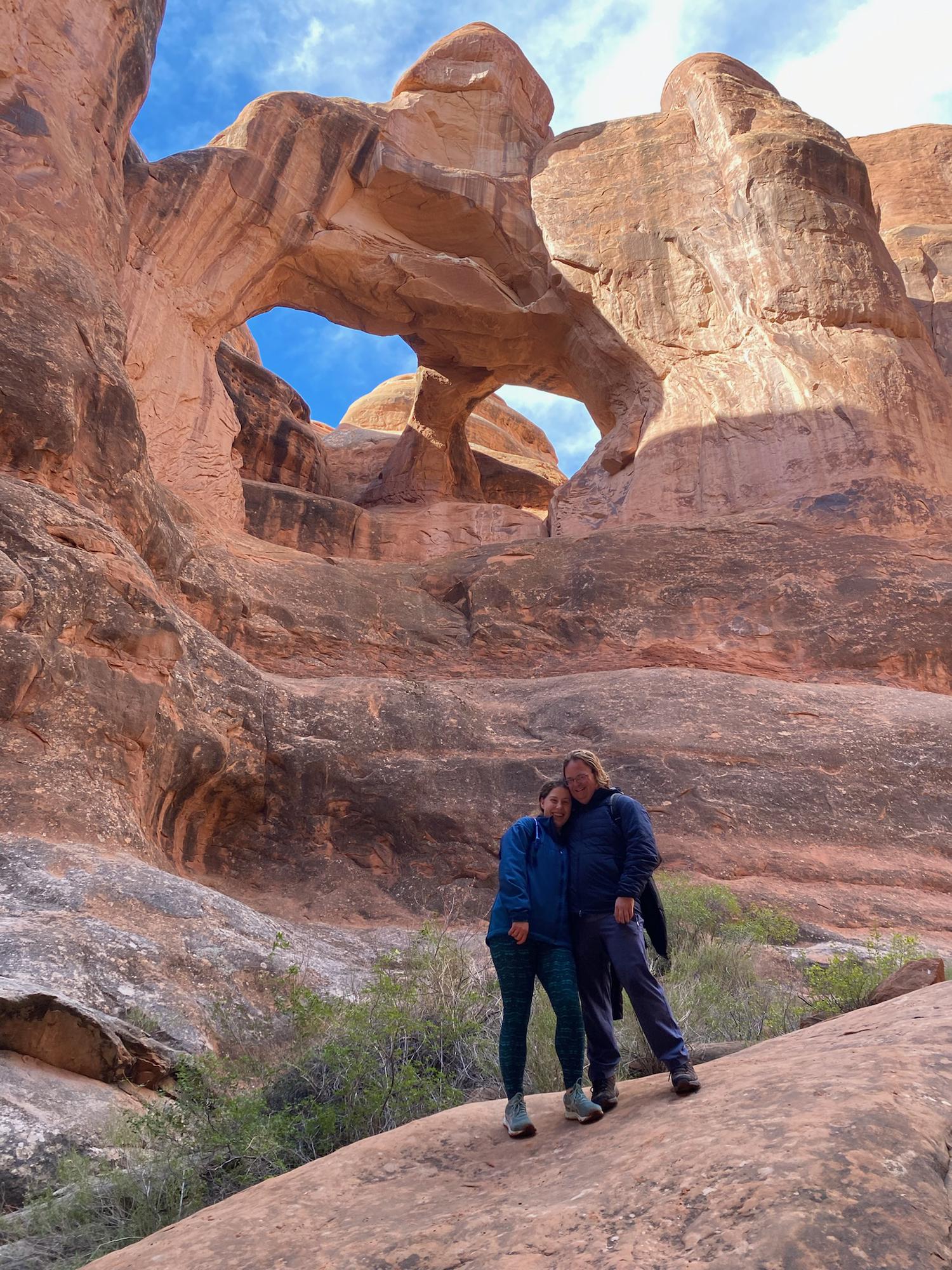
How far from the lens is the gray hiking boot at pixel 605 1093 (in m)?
4.24

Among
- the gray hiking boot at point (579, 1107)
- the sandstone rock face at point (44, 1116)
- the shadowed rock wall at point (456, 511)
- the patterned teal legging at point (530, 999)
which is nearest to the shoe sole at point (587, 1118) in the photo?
the gray hiking boot at point (579, 1107)

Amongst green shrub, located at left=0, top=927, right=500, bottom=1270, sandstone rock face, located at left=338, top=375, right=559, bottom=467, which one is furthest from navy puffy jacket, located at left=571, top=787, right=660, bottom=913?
sandstone rock face, located at left=338, top=375, right=559, bottom=467

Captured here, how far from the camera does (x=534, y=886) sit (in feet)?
14.9

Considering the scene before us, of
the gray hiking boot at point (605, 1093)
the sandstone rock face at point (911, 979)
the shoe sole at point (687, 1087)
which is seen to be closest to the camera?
the shoe sole at point (687, 1087)

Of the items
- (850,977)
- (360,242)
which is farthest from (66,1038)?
(360,242)

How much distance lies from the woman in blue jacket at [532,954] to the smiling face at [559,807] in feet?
0.46

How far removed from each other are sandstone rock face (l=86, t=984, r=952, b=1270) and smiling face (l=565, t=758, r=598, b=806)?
1.25 meters

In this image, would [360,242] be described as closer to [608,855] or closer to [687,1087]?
[608,855]

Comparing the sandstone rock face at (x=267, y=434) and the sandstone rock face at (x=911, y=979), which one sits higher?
the sandstone rock face at (x=267, y=434)

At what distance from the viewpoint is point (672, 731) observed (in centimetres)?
1280

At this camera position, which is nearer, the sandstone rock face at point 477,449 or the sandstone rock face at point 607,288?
the sandstone rock face at point 607,288

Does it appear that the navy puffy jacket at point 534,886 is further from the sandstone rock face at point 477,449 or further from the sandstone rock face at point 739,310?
the sandstone rock face at point 477,449

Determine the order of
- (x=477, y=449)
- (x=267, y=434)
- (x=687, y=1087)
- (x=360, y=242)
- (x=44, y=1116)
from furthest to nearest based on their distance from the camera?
(x=477, y=449), (x=267, y=434), (x=360, y=242), (x=44, y=1116), (x=687, y=1087)

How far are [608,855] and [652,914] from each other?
321 millimetres
